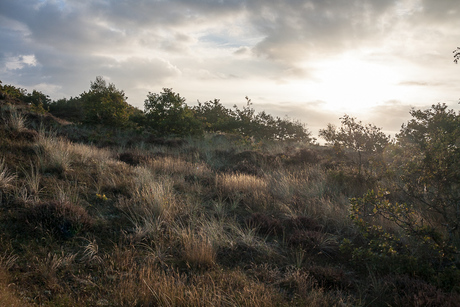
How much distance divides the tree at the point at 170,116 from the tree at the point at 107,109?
52.0 inches

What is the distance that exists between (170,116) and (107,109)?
3286 mm

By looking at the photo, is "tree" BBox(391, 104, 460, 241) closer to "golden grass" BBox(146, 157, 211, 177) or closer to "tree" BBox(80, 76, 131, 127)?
"golden grass" BBox(146, 157, 211, 177)

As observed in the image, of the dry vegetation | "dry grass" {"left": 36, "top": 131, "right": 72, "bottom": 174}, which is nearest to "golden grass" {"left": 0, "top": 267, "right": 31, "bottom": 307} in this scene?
the dry vegetation

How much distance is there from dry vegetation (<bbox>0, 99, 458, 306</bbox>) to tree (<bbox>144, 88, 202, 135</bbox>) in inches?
356

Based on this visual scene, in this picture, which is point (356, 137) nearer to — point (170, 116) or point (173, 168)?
point (173, 168)

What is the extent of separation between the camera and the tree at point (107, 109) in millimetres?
16953

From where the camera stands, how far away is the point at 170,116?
57.5 feet

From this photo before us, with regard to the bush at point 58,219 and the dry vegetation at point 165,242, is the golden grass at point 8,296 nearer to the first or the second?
the dry vegetation at point 165,242

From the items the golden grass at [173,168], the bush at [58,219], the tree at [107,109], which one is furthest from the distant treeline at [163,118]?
the bush at [58,219]

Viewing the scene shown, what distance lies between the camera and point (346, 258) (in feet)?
17.1

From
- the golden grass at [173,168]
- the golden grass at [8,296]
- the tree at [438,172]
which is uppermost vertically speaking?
the tree at [438,172]

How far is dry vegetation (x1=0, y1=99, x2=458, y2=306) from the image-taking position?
11.8ft

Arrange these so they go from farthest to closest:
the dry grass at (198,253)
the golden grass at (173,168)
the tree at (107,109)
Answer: the tree at (107,109) < the golden grass at (173,168) < the dry grass at (198,253)

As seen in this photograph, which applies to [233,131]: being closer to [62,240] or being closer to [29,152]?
[29,152]
